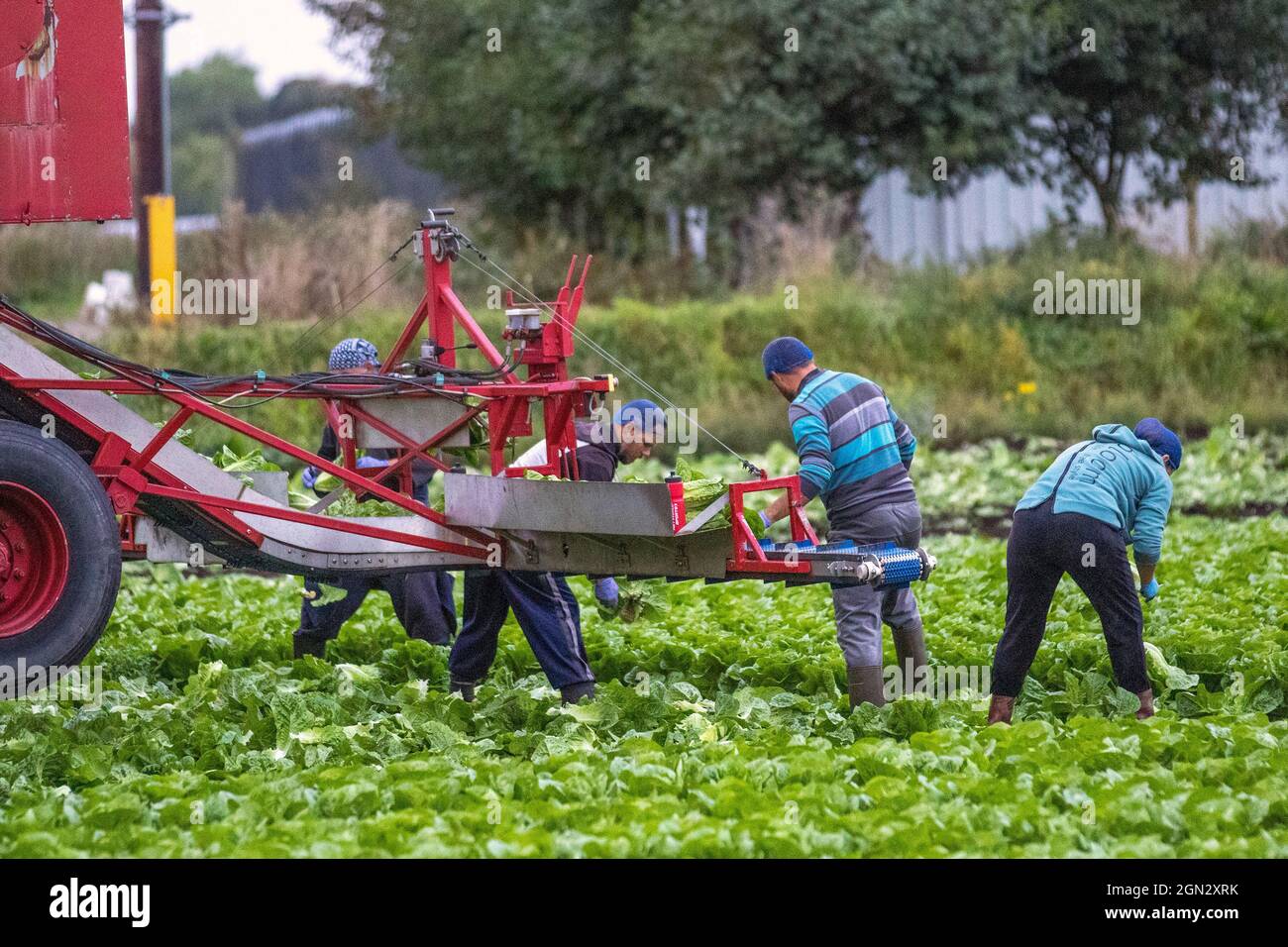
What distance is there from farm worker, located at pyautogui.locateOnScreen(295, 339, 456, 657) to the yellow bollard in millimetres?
10999

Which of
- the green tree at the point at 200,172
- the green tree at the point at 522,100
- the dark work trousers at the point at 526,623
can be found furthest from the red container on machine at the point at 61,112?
the green tree at the point at 200,172

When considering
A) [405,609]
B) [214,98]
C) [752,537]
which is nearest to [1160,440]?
[752,537]

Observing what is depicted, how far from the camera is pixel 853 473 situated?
8.23 meters

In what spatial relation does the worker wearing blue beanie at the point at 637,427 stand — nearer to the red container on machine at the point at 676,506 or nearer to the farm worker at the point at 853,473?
the farm worker at the point at 853,473

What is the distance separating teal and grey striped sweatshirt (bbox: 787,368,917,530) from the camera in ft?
26.7

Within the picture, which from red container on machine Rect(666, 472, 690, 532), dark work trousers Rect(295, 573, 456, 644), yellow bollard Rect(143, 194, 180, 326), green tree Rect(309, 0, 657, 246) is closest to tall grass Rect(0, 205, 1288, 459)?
yellow bollard Rect(143, 194, 180, 326)

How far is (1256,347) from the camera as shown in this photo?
64.5 feet

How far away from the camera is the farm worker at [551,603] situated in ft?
27.3

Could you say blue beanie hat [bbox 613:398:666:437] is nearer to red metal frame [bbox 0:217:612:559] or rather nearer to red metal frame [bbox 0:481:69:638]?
red metal frame [bbox 0:217:612:559]

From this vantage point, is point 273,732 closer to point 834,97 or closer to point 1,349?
point 1,349

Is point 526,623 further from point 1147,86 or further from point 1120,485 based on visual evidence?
point 1147,86

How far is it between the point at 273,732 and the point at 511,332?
2163mm

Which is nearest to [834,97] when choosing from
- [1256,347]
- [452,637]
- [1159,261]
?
[1159,261]

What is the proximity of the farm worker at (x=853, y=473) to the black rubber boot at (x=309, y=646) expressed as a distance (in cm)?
297
